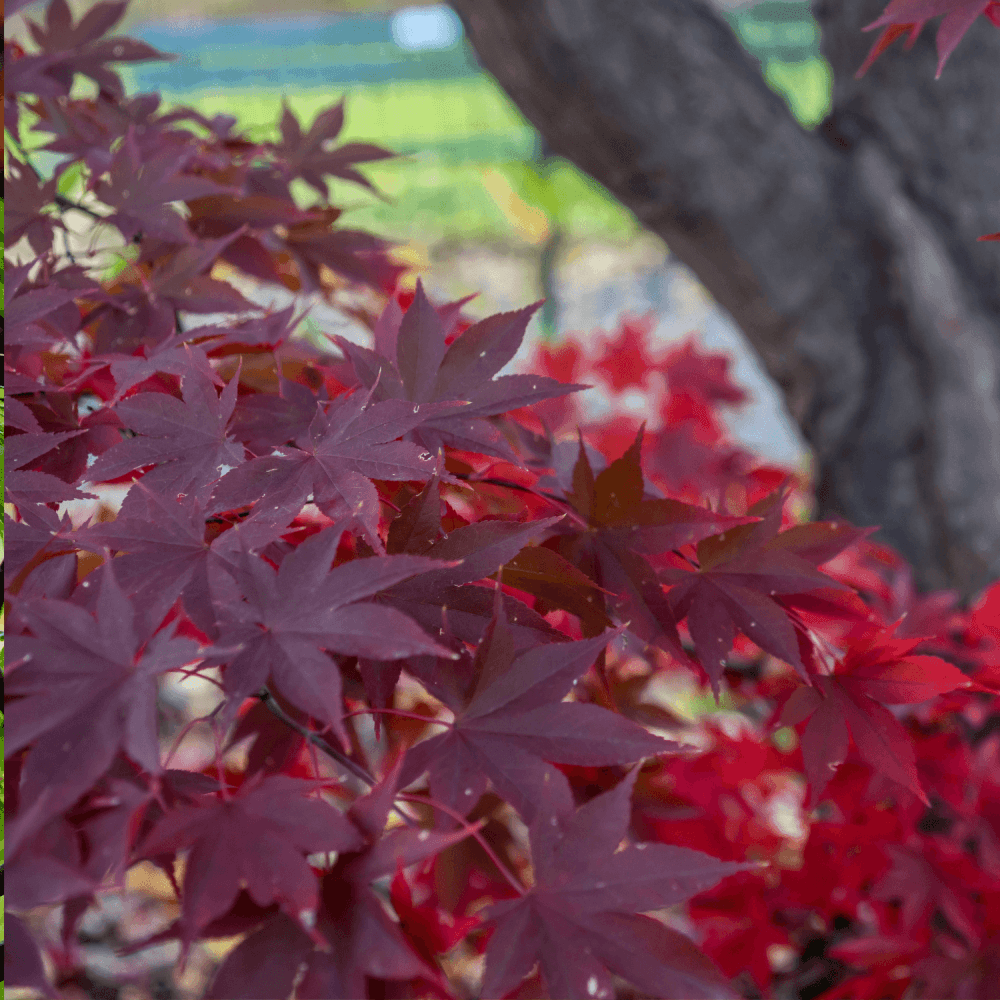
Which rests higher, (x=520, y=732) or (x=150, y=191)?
(x=150, y=191)

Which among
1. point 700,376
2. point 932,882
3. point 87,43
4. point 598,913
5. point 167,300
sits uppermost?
point 87,43

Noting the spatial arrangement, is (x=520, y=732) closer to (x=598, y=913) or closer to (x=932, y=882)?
(x=598, y=913)

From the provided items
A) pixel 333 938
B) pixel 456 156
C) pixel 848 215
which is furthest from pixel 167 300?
pixel 456 156

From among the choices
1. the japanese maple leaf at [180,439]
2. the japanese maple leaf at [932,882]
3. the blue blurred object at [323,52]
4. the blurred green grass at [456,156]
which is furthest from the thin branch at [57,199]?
the blue blurred object at [323,52]

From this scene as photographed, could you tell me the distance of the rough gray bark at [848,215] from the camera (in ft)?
3.69

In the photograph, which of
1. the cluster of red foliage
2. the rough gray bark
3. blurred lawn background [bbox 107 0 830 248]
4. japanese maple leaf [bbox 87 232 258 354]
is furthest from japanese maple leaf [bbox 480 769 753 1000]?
blurred lawn background [bbox 107 0 830 248]

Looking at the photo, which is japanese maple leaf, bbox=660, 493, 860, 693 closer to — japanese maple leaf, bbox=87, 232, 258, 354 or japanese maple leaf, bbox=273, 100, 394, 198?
japanese maple leaf, bbox=87, 232, 258, 354

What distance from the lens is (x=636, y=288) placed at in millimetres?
4141

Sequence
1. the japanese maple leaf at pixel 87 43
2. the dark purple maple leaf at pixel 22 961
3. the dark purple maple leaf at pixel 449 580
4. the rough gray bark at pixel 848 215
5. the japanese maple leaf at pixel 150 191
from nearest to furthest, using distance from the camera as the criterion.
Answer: the dark purple maple leaf at pixel 22 961 → the dark purple maple leaf at pixel 449 580 → the japanese maple leaf at pixel 150 191 → the japanese maple leaf at pixel 87 43 → the rough gray bark at pixel 848 215

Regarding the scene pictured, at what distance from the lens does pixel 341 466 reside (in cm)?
39

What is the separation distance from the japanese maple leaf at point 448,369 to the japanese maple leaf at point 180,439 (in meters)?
0.08

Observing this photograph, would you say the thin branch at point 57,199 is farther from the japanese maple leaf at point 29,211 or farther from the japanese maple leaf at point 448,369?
the japanese maple leaf at point 448,369

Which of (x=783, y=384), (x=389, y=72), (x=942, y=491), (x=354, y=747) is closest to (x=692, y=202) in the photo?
(x=783, y=384)

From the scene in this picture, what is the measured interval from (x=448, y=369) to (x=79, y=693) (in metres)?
0.25
